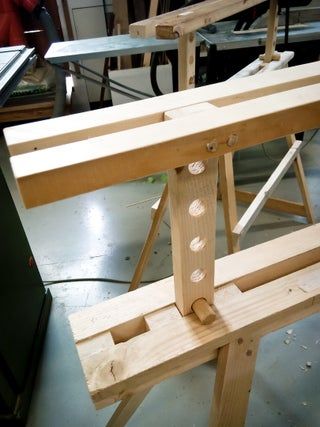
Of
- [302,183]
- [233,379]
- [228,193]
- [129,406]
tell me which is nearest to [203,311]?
[233,379]

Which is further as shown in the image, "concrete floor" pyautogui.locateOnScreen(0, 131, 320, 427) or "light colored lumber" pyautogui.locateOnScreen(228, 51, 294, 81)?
"light colored lumber" pyautogui.locateOnScreen(228, 51, 294, 81)

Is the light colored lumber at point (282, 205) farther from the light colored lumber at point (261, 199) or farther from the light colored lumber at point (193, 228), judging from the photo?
the light colored lumber at point (193, 228)

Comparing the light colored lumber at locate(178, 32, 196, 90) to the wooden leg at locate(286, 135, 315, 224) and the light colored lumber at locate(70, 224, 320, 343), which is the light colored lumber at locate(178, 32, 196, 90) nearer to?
the light colored lumber at locate(70, 224, 320, 343)

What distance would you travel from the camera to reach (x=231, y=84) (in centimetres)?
48

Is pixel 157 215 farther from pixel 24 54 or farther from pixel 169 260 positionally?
pixel 24 54

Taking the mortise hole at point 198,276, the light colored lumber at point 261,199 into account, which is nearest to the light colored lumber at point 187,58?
the light colored lumber at point 261,199

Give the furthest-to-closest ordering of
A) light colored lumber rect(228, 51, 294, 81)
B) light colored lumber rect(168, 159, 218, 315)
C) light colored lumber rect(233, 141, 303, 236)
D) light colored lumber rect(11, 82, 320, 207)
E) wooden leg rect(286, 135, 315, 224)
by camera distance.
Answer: wooden leg rect(286, 135, 315, 224) → light colored lumber rect(228, 51, 294, 81) → light colored lumber rect(233, 141, 303, 236) → light colored lumber rect(168, 159, 218, 315) → light colored lumber rect(11, 82, 320, 207)

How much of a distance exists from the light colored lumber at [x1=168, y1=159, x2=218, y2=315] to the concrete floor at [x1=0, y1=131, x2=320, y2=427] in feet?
2.37

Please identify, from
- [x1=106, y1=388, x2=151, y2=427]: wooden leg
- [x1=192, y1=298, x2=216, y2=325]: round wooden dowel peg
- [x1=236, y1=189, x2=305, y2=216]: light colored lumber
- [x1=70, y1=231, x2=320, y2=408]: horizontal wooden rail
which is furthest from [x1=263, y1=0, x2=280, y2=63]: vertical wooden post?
[x1=106, y1=388, x2=151, y2=427]: wooden leg

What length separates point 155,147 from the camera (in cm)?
30

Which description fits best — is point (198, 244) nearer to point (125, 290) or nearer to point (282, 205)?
point (125, 290)

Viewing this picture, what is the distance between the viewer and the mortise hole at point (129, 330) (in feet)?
1.75

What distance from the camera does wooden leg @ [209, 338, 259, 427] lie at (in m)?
0.53

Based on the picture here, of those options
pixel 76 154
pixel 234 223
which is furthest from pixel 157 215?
pixel 76 154
